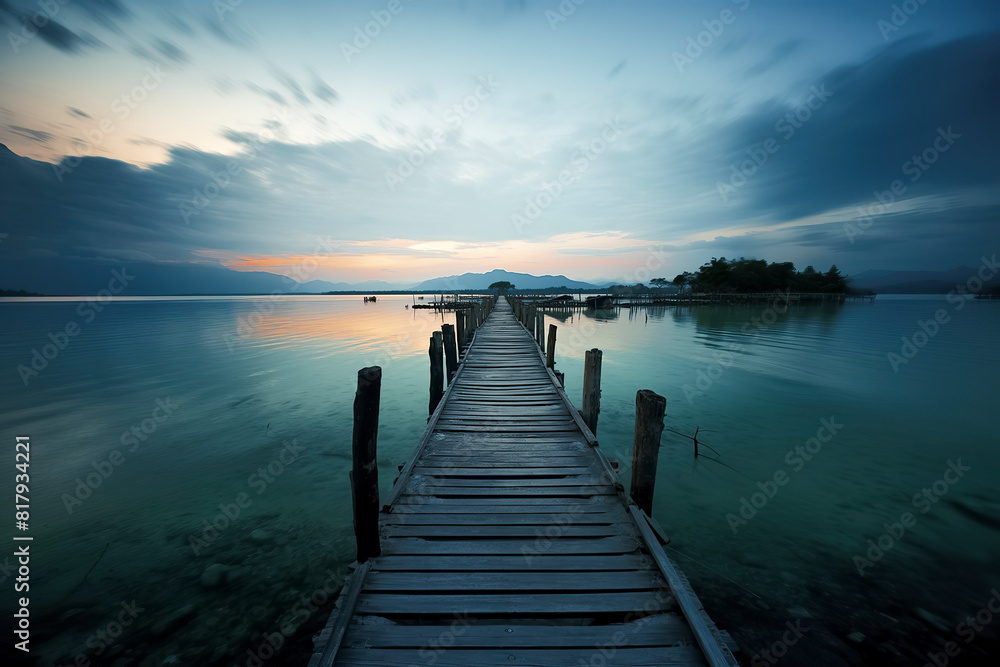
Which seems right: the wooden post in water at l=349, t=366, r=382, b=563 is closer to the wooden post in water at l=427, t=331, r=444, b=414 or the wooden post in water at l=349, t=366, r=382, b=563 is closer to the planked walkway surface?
the planked walkway surface

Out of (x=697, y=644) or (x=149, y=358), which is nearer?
(x=697, y=644)

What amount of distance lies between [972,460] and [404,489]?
40.9 feet

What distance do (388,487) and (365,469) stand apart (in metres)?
4.17

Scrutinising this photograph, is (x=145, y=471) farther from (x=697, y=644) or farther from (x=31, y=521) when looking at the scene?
(x=697, y=644)

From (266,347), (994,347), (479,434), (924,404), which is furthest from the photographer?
(266,347)

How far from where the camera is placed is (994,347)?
70.7ft

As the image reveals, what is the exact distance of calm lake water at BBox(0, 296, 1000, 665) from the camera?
163 inches

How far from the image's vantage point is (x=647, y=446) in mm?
4379

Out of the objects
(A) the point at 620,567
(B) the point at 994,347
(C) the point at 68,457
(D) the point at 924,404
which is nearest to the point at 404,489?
(A) the point at 620,567

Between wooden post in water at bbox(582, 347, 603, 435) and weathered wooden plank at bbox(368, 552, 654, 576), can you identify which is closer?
weathered wooden plank at bbox(368, 552, 654, 576)

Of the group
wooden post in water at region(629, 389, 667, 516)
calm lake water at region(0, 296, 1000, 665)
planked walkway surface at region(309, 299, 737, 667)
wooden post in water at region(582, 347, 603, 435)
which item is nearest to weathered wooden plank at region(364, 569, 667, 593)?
planked walkway surface at region(309, 299, 737, 667)

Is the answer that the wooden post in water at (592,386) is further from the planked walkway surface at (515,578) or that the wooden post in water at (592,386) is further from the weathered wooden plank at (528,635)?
the weathered wooden plank at (528,635)

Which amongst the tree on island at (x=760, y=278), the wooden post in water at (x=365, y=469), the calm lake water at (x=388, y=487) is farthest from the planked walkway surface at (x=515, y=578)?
the tree on island at (x=760, y=278)

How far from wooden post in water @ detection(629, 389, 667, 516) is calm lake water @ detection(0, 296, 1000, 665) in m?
1.49
